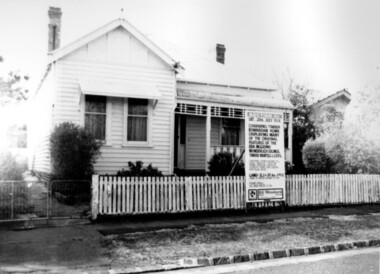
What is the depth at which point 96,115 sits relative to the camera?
1527cm

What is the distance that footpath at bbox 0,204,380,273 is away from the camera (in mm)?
6535

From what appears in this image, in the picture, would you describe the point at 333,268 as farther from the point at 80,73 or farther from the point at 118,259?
the point at 80,73

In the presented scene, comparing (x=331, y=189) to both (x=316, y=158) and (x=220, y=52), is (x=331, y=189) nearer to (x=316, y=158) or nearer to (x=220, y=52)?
(x=316, y=158)

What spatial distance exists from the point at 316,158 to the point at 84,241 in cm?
1314

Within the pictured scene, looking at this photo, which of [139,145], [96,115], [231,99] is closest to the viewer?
[96,115]

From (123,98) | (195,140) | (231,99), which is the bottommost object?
(195,140)

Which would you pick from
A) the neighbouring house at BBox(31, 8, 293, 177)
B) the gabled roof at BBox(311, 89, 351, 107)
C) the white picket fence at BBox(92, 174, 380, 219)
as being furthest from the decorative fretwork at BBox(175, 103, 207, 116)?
the gabled roof at BBox(311, 89, 351, 107)

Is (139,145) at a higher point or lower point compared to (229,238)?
higher

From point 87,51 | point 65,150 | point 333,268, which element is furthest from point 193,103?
point 333,268

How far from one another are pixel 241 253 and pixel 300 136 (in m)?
17.3

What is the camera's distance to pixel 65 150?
12484mm

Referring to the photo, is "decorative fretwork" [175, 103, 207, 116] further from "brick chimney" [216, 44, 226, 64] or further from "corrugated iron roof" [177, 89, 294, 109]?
"brick chimney" [216, 44, 226, 64]

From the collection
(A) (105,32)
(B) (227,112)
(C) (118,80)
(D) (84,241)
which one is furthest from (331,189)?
(A) (105,32)

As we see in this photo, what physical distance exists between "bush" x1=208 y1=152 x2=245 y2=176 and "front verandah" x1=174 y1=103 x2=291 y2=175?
851mm
